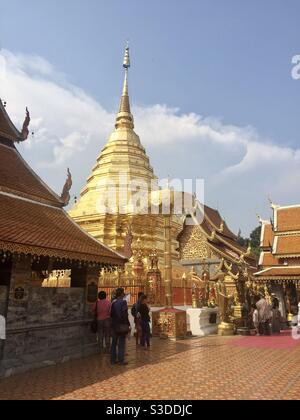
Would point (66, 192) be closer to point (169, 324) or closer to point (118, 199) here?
point (169, 324)

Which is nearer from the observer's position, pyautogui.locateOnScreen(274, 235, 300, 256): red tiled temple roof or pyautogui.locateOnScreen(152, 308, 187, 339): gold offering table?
pyautogui.locateOnScreen(152, 308, 187, 339): gold offering table

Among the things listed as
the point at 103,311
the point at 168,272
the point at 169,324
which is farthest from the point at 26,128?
the point at 169,324

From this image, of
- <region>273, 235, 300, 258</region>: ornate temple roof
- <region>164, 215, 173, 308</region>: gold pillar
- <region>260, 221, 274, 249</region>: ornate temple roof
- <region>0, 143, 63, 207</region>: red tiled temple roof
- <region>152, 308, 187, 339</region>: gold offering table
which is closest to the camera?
<region>0, 143, 63, 207</region>: red tiled temple roof

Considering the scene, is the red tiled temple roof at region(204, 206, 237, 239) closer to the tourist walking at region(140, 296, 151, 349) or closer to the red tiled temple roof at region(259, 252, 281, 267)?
the red tiled temple roof at region(259, 252, 281, 267)

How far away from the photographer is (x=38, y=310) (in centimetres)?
852

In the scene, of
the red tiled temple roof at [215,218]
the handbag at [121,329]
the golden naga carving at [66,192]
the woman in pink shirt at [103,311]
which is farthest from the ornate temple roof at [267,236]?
the handbag at [121,329]

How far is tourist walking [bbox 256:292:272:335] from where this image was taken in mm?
14589

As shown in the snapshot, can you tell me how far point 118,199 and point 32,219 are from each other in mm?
19174

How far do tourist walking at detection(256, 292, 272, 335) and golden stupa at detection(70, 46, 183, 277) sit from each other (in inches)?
Answer: 323

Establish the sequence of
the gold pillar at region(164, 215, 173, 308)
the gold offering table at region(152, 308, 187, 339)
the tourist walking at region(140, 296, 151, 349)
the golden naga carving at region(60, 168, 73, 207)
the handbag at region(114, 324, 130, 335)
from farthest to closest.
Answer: the gold pillar at region(164, 215, 173, 308) < the gold offering table at region(152, 308, 187, 339) < the golden naga carving at region(60, 168, 73, 207) < the tourist walking at region(140, 296, 151, 349) < the handbag at region(114, 324, 130, 335)

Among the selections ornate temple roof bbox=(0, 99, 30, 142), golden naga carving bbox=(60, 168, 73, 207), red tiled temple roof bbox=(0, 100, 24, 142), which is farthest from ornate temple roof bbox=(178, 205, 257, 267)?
red tiled temple roof bbox=(0, 100, 24, 142)

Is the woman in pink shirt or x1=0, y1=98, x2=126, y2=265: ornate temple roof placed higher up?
x1=0, y1=98, x2=126, y2=265: ornate temple roof

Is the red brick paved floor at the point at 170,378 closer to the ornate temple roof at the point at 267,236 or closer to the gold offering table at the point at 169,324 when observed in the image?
the gold offering table at the point at 169,324
